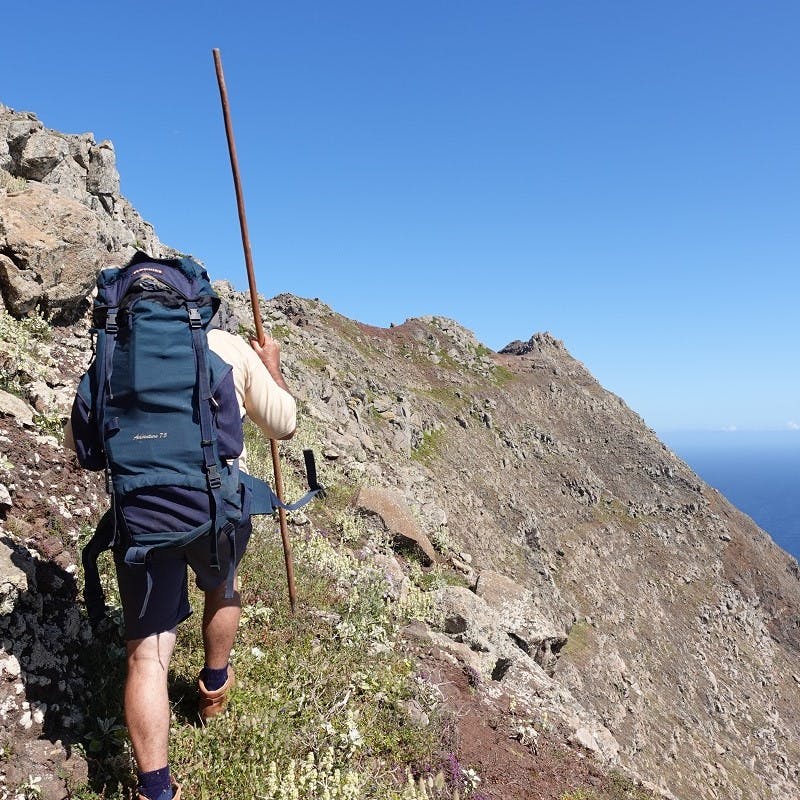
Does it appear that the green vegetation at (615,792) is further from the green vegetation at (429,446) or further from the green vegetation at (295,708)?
the green vegetation at (429,446)

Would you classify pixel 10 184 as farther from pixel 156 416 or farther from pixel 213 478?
pixel 213 478

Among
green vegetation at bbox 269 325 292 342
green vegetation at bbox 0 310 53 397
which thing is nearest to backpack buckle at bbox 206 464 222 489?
green vegetation at bbox 0 310 53 397

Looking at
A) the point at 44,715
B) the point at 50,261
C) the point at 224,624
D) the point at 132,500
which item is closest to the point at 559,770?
the point at 224,624

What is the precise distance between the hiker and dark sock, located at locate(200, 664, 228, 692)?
768 millimetres

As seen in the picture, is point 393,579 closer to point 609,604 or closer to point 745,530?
point 609,604

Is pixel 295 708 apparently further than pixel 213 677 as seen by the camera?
Yes

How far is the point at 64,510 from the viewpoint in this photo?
5.66 metres

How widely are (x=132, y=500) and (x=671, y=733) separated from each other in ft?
124

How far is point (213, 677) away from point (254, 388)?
2.22m

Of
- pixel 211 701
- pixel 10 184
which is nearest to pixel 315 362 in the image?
pixel 10 184

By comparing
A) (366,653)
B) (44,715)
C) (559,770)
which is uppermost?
(44,715)

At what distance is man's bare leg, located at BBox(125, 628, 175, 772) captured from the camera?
3.17 metres

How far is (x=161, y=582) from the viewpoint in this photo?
3.26 m

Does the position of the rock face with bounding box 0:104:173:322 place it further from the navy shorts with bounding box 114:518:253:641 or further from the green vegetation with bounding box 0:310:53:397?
the navy shorts with bounding box 114:518:253:641
